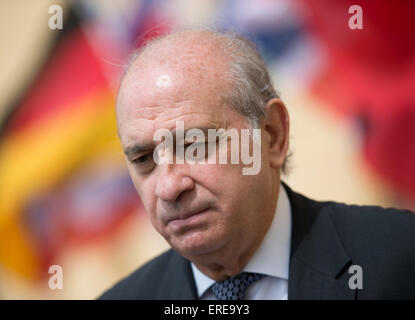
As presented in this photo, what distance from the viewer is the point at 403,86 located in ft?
7.91

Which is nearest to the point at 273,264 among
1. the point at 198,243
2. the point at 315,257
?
the point at 315,257

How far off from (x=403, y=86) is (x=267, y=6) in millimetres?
768

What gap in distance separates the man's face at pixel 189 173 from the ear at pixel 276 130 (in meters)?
0.11

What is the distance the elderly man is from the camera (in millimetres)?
1291

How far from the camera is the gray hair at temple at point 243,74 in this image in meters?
1.36

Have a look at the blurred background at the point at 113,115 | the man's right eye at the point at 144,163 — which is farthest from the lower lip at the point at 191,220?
the blurred background at the point at 113,115

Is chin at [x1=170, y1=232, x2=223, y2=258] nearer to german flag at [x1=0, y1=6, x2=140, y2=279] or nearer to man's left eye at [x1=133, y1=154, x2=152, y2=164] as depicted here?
man's left eye at [x1=133, y1=154, x2=152, y2=164]

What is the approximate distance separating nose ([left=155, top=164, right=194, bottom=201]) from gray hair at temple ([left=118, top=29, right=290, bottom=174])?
0.24 meters

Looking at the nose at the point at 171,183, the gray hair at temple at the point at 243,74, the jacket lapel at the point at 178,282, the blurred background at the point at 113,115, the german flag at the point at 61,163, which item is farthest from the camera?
the german flag at the point at 61,163

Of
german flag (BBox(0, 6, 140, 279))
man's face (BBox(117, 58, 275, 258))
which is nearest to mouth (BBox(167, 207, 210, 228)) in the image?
man's face (BBox(117, 58, 275, 258))

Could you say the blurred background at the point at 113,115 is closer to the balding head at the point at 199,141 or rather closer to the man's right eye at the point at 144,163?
the balding head at the point at 199,141

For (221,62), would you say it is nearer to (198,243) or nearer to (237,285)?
(198,243)

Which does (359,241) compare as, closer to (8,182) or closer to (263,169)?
(263,169)
